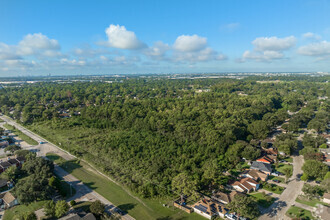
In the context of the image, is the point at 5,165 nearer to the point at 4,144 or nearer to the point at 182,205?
the point at 4,144

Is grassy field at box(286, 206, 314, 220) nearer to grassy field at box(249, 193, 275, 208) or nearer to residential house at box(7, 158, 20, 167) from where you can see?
grassy field at box(249, 193, 275, 208)

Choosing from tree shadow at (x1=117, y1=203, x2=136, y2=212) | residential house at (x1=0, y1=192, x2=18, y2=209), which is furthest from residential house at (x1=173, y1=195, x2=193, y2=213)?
residential house at (x1=0, y1=192, x2=18, y2=209)

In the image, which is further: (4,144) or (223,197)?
(4,144)

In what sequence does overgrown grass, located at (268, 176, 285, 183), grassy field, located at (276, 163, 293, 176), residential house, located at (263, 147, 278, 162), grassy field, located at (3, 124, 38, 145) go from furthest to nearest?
1. grassy field, located at (3, 124, 38, 145)
2. residential house, located at (263, 147, 278, 162)
3. grassy field, located at (276, 163, 293, 176)
4. overgrown grass, located at (268, 176, 285, 183)

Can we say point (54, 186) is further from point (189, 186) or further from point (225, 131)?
point (225, 131)

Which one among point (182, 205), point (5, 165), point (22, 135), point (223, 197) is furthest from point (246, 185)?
point (22, 135)

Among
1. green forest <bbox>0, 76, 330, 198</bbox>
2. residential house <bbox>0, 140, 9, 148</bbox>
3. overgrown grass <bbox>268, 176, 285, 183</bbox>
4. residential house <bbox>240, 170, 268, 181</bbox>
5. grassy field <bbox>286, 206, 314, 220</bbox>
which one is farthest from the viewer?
residential house <bbox>0, 140, 9, 148</bbox>

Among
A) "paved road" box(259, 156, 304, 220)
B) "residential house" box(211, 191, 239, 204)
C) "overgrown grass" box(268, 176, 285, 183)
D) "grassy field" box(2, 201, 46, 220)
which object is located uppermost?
"residential house" box(211, 191, 239, 204)
